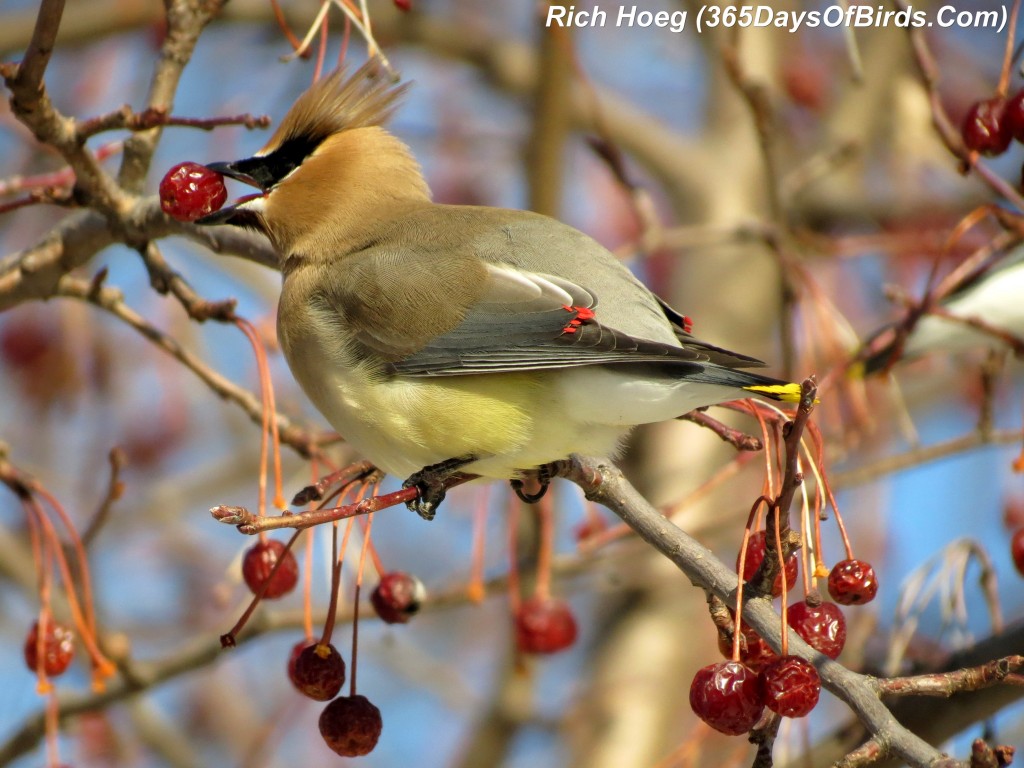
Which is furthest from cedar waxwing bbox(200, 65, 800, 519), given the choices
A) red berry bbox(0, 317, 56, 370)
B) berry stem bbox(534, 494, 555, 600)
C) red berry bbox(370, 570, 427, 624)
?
red berry bbox(0, 317, 56, 370)

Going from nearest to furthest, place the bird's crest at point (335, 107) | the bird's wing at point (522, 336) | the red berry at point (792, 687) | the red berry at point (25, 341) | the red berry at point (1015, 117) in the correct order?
the red berry at point (792, 687) → the bird's wing at point (522, 336) → the red berry at point (1015, 117) → the bird's crest at point (335, 107) → the red berry at point (25, 341)

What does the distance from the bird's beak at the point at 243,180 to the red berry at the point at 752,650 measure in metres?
1.51

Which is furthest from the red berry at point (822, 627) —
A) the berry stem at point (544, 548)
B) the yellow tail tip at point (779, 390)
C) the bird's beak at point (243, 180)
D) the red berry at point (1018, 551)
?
the bird's beak at point (243, 180)

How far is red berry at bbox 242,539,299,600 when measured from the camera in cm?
264

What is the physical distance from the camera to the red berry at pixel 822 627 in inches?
86.0

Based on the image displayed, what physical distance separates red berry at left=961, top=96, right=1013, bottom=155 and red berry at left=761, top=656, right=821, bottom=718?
143cm

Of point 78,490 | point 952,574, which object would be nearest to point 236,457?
point 78,490

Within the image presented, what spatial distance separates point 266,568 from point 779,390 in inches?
43.4

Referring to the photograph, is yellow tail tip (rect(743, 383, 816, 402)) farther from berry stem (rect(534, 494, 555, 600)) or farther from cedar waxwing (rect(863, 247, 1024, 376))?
cedar waxwing (rect(863, 247, 1024, 376))

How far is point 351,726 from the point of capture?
2412 millimetres

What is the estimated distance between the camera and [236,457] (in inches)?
211

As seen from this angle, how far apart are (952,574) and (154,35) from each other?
408 cm

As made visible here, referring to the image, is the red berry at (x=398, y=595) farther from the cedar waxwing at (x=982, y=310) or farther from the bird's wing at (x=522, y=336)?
the cedar waxwing at (x=982, y=310)

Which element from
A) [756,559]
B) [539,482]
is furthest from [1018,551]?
[539,482]
